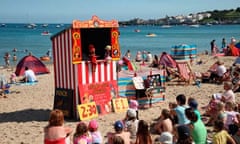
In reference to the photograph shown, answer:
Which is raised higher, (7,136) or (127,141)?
(127,141)

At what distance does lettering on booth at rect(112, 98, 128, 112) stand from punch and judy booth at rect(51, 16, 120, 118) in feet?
0.47

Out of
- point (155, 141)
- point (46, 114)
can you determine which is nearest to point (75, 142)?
point (155, 141)

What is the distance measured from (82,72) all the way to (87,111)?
0.97 metres


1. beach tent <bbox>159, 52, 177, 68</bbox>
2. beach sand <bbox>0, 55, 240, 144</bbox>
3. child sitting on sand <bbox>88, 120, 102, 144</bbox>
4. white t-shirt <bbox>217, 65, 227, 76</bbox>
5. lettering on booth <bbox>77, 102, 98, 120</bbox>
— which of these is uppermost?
beach tent <bbox>159, 52, 177, 68</bbox>

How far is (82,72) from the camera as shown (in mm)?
8805

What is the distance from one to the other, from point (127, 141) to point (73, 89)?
12.0 ft

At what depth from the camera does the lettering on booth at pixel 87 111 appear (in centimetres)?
869

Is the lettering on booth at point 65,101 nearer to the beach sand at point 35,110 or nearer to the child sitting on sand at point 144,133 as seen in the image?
the beach sand at point 35,110

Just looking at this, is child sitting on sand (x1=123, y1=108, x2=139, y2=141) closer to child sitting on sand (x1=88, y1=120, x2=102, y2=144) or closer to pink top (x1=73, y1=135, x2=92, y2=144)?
child sitting on sand (x1=88, y1=120, x2=102, y2=144)

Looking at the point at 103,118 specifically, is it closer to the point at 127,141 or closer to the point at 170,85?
the point at 127,141

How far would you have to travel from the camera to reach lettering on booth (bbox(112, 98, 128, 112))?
30.9ft

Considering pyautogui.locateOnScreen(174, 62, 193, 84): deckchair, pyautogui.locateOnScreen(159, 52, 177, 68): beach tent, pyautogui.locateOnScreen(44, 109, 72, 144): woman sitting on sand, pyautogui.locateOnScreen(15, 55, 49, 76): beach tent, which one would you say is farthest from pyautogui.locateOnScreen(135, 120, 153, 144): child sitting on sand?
pyautogui.locateOnScreen(15, 55, 49, 76): beach tent

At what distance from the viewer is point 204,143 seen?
5.76 m

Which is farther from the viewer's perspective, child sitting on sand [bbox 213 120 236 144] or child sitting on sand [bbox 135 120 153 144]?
child sitting on sand [bbox 135 120 153 144]
